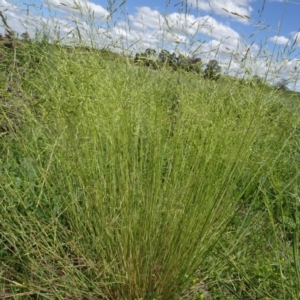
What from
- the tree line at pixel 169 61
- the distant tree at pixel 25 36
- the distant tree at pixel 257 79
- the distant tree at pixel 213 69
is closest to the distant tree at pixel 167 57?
the tree line at pixel 169 61

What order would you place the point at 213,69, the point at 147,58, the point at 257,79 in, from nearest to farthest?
the point at 257,79, the point at 147,58, the point at 213,69

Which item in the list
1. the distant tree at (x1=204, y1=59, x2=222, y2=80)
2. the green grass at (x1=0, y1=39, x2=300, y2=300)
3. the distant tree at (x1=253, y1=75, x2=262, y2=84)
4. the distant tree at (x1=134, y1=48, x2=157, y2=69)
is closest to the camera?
the green grass at (x1=0, y1=39, x2=300, y2=300)

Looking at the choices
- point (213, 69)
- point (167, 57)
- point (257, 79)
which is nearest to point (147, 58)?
point (167, 57)

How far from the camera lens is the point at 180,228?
5.58ft

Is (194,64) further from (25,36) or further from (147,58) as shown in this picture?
(25,36)

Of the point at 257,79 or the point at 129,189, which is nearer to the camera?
the point at 129,189

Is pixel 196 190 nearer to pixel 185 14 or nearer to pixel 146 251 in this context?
pixel 146 251

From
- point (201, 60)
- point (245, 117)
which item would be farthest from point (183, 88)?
point (245, 117)

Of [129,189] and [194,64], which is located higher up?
[194,64]

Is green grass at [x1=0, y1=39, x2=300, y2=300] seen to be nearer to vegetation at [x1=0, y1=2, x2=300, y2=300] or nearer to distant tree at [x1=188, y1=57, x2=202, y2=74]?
vegetation at [x1=0, y1=2, x2=300, y2=300]

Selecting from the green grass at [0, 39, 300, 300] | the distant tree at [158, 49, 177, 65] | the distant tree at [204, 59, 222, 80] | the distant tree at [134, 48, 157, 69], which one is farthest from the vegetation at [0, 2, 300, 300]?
the distant tree at [204, 59, 222, 80]

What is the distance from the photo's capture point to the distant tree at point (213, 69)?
2207mm

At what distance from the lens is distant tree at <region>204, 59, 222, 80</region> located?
7.24 feet

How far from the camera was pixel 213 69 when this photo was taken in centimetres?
225
